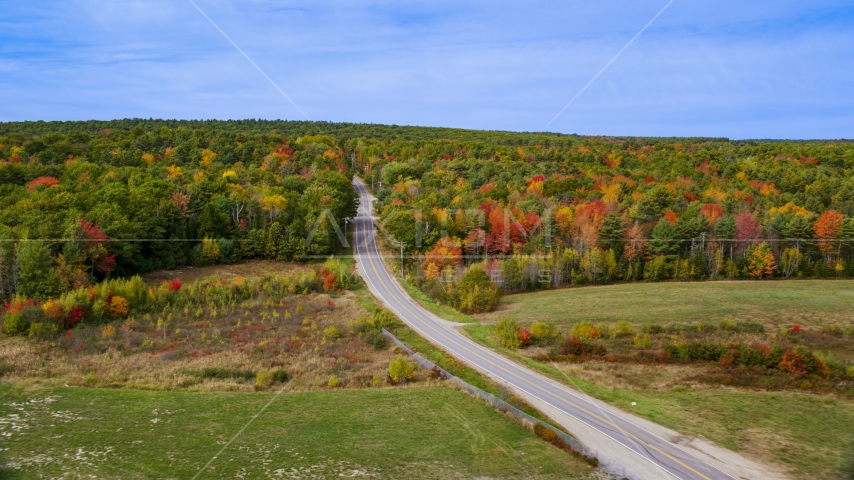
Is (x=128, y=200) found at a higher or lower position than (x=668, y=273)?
higher

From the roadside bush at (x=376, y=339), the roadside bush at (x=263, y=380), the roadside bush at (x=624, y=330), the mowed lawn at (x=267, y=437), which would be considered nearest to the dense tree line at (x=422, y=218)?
the roadside bush at (x=376, y=339)

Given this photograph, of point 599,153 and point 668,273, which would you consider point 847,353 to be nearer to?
point 668,273

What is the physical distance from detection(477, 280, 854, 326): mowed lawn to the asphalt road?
303 inches

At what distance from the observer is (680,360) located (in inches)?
1508

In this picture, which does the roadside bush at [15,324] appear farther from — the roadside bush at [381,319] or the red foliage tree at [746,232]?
the red foliage tree at [746,232]

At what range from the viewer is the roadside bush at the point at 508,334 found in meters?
42.2

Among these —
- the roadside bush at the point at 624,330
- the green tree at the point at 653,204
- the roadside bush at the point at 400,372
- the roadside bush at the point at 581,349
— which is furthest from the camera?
the green tree at the point at 653,204

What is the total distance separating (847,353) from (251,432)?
4016cm

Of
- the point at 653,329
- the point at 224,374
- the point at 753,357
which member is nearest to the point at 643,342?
the point at 653,329

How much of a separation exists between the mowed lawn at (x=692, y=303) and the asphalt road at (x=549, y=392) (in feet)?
25.3

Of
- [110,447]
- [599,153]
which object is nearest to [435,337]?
[110,447]

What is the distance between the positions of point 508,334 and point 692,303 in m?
25.6

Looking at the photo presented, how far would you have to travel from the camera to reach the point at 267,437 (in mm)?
25812

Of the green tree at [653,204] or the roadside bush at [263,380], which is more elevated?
the green tree at [653,204]
